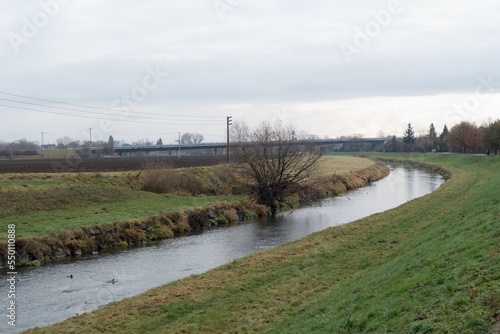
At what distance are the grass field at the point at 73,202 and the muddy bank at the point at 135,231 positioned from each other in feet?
2.62

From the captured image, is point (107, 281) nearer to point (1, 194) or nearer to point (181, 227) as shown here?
point (181, 227)

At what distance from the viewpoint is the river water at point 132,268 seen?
16.4 m

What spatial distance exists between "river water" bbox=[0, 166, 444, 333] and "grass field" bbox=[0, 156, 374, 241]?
3.93 m

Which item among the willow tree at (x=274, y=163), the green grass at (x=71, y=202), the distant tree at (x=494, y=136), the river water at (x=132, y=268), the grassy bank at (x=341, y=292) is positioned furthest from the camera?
the distant tree at (x=494, y=136)

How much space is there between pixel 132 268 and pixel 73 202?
45.5 feet

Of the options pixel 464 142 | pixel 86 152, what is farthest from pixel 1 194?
pixel 464 142

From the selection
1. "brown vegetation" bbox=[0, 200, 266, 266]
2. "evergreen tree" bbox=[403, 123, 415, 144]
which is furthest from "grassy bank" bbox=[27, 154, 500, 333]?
"evergreen tree" bbox=[403, 123, 415, 144]

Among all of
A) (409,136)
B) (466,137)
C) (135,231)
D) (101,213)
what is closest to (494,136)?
(466,137)

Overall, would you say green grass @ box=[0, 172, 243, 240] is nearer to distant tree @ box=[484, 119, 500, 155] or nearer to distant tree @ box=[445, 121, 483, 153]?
distant tree @ box=[484, 119, 500, 155]

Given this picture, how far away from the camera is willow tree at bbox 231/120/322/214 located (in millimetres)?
40312

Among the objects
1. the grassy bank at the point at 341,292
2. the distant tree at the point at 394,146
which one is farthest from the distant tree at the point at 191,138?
the grassy bank at the point at 341,292

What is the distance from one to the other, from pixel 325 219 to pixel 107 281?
18715mm

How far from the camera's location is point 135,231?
1137 inches

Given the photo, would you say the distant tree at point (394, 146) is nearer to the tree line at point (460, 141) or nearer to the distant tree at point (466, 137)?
the tree line at point (460, 141)
